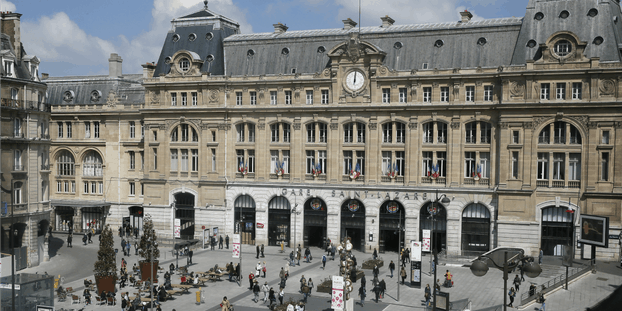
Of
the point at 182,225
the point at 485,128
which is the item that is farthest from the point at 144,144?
the point at 485,128

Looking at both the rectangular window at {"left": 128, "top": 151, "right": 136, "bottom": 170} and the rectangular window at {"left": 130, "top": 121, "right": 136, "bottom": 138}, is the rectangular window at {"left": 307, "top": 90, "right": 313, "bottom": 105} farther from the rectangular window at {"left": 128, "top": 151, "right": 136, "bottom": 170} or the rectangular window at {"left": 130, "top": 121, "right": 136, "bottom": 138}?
the rectangular window at {"left": 128, "top": 151, "right": 136, "bottom": 170}

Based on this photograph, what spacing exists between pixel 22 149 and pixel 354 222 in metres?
37.7

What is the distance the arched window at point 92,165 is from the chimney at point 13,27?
2386cm

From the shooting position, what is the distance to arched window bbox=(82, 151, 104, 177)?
9156cm

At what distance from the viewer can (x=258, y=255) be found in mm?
71125

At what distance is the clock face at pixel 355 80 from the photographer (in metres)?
75.1

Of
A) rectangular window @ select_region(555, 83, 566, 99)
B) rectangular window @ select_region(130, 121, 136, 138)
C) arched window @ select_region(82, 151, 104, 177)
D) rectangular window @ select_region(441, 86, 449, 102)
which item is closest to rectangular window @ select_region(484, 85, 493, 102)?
rectangular window @ select_region(441, 86, 449, 102)

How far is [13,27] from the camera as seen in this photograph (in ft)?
232

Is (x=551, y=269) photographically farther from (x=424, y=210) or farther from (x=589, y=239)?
(x=424, y=210)

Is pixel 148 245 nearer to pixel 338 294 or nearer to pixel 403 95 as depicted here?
pixel 338 294

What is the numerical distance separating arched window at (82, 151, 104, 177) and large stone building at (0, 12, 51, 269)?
1985 cm

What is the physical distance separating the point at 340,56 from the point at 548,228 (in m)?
30.3

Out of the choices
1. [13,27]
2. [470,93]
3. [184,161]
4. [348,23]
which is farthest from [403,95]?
[13,27]

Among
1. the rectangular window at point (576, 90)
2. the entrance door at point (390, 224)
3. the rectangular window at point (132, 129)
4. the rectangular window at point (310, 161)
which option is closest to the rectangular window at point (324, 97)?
the rectangular window at point (310, 161)
